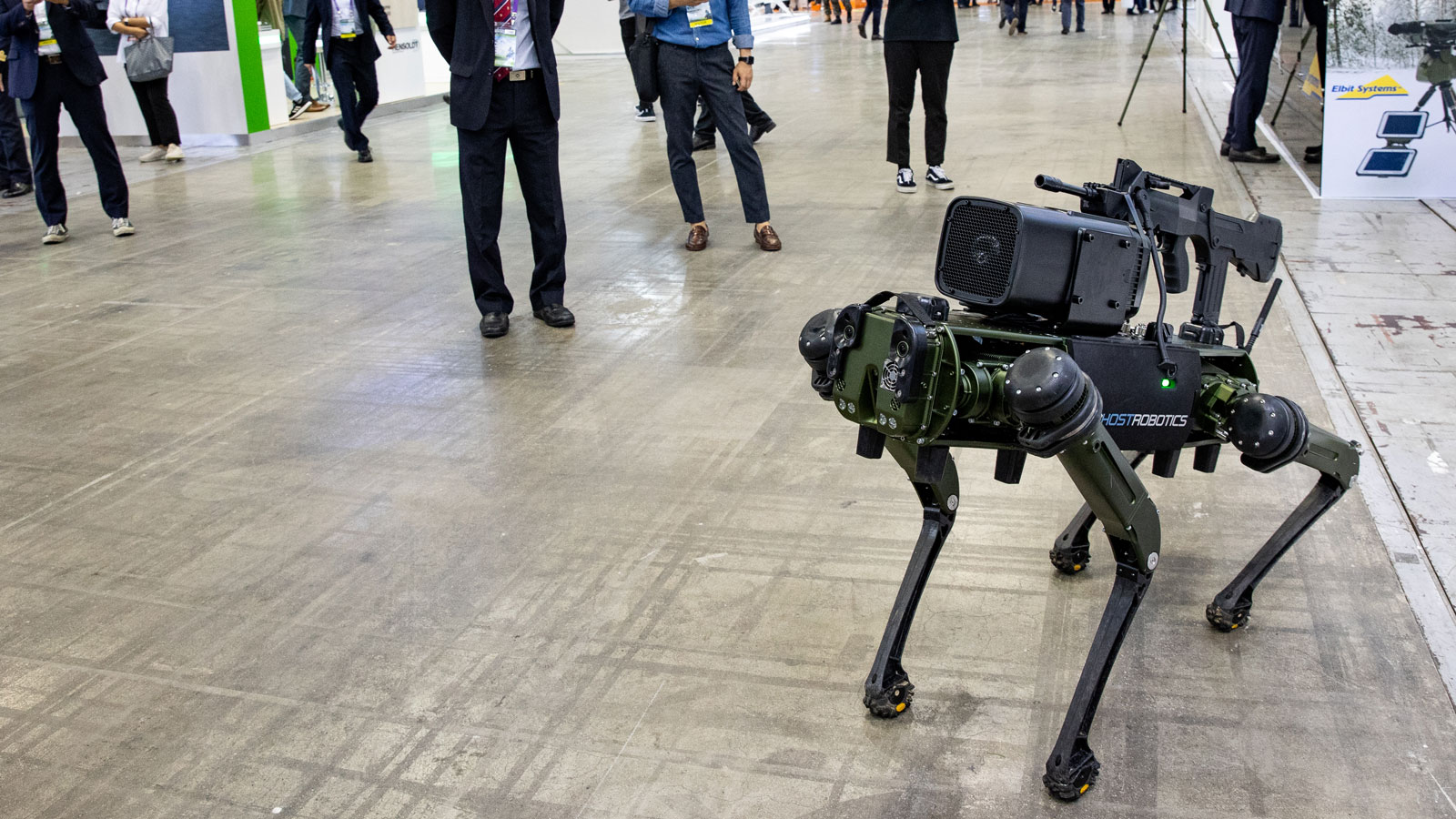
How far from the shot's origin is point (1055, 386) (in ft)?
A: 6.15

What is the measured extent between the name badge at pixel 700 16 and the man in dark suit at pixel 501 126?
3.77 feet

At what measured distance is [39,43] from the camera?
678 cm

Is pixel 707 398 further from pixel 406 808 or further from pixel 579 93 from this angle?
pixel 579 93

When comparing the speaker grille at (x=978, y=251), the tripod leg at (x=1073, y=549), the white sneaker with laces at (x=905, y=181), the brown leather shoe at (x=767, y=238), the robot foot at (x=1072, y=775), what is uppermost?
the speaker grille at (x=978, y=251)

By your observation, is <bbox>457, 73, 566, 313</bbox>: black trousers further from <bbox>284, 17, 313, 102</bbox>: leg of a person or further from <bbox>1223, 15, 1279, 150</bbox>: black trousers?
<bbox>284, 17, 313, 102</bbox>: leg of a person

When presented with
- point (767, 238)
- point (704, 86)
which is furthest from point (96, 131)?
point (767, 238)

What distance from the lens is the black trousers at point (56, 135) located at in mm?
6914

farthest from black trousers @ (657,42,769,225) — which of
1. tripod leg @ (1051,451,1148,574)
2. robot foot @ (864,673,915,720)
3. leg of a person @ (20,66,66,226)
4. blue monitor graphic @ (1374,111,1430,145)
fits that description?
robot foot @ (864,673,915,720)

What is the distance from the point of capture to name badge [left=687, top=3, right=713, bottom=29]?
20.0ft

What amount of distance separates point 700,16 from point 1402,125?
4.24m

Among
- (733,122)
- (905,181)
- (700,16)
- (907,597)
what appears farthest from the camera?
(905,181)

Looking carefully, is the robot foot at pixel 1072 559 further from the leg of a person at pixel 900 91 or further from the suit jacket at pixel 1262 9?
the suit jacket at pixel 1262 9

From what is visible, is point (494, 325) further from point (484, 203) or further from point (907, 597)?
point (907, 597)

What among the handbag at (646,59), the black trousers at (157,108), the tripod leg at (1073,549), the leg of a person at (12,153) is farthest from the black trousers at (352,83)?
the tripod leg at (1073,549)
